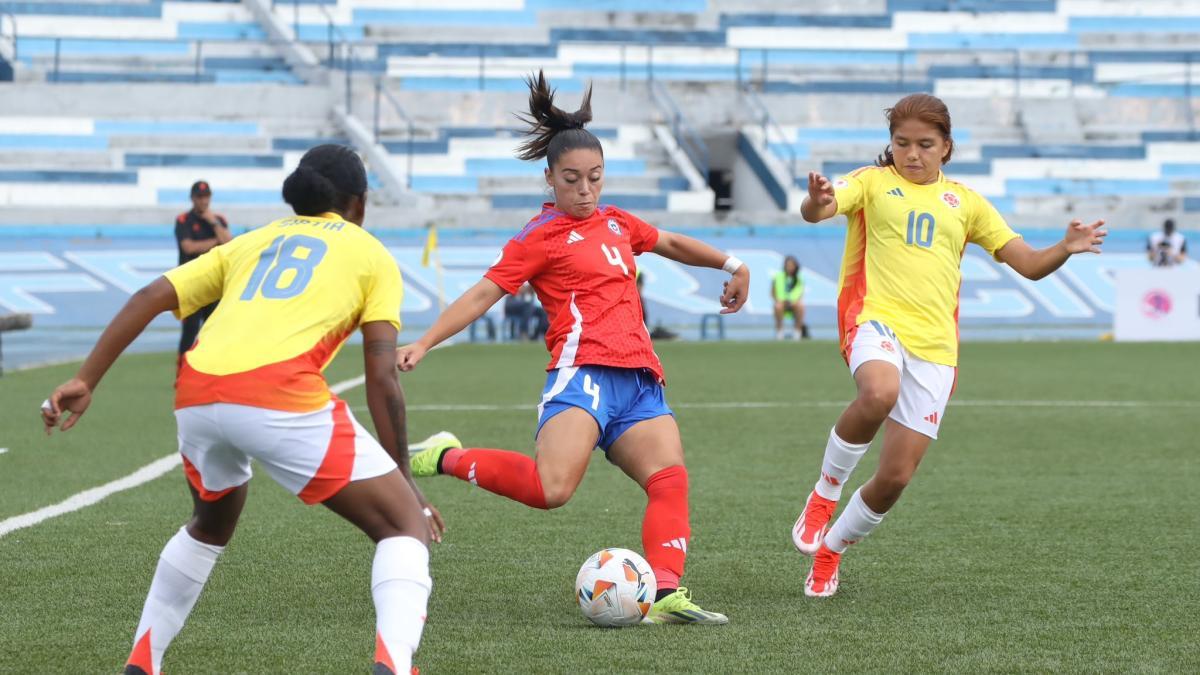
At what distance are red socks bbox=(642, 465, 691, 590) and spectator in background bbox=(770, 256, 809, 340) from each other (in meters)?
19.8

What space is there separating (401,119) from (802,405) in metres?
18.6

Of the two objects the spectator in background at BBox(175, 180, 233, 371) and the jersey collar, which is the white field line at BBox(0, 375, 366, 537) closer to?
the jersey collar

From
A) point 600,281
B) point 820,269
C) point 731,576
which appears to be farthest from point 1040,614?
point 820,269

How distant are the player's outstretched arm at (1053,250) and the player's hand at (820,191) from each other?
2.59 feet

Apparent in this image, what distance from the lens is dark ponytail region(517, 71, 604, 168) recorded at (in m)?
5.70

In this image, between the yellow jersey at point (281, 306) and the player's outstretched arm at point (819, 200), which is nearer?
the yellow jersey at point (281, 306)

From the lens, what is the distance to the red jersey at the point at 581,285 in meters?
5.67

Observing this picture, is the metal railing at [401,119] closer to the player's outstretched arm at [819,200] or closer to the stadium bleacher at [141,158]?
the stadium bleacher at [141,158]

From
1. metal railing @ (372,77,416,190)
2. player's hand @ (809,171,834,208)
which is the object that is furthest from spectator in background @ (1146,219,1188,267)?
player's hand @ (809,171,834,208)

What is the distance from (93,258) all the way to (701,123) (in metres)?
12.3

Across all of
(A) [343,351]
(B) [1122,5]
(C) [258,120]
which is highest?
(B) [1122,5]

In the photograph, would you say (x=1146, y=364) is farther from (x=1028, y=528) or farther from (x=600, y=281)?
(x=600, y=281)

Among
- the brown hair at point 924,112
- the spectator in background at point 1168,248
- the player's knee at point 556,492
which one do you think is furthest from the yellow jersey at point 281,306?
the spectator in background at point 1168,248

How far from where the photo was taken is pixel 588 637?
5141 millimetres
